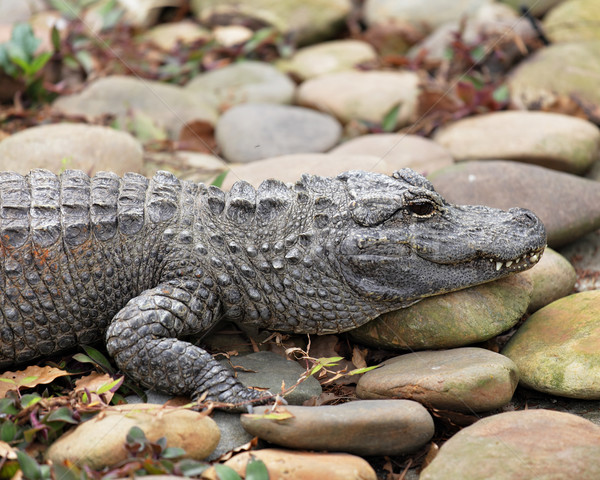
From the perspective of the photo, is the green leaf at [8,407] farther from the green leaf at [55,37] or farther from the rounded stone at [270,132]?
the green leaf at [55,37]

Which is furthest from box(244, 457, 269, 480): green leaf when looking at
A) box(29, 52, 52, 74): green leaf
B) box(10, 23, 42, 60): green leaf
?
box(10, 23, 42, 60): green leaf

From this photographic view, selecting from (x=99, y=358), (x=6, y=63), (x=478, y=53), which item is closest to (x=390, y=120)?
(x=478, y=53)

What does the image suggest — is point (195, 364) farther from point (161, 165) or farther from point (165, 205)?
point (161, 165)

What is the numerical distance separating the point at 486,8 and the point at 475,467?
23.3ft

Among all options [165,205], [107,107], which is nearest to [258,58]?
[107,107]

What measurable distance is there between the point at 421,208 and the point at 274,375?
1210 millimetres

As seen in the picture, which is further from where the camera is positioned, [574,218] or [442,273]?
[574,218]

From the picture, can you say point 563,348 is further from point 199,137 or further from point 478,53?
point 478,53

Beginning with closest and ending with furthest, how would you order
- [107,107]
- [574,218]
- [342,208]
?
1. [342,208]
2. [574,218]
3. [107,107]

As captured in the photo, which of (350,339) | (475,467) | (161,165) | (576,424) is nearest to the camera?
(475,467)

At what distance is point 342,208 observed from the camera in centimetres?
362

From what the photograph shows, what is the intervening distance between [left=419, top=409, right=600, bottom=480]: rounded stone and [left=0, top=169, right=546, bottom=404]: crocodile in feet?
2.88

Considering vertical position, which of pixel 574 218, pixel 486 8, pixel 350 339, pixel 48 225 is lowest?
pixel 350 339

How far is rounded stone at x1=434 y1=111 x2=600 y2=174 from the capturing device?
18.4ft
